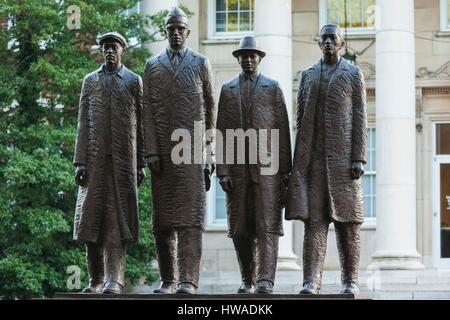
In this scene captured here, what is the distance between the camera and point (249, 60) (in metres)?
19.2

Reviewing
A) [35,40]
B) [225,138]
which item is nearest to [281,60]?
[35,40]

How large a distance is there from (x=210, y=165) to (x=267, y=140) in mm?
753

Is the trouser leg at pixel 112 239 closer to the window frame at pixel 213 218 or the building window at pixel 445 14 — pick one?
the window frame at pixel 213 218

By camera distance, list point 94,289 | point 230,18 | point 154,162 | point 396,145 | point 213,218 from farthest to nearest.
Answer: point 230,18
point 213,218
point 396,145
point 94,289
point 154,162

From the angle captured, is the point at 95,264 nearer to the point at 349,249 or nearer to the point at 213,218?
the point at 349,249

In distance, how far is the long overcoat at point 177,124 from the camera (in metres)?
18.7

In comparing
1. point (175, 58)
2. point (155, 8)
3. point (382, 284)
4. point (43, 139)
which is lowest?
point (382, 284)

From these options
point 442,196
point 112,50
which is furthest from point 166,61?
point 442,196

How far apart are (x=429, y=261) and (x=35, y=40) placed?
519 inches

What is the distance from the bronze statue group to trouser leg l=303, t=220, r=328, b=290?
0.01 metres

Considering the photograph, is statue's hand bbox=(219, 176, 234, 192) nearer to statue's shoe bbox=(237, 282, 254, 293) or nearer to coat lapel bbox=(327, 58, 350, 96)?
statue's shoe bbox=(237, 282, 254, 293)

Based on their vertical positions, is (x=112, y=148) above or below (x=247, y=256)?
above

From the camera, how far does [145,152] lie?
18.8 m

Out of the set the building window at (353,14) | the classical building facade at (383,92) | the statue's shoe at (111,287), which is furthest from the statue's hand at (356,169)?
the building window at (353,14)
